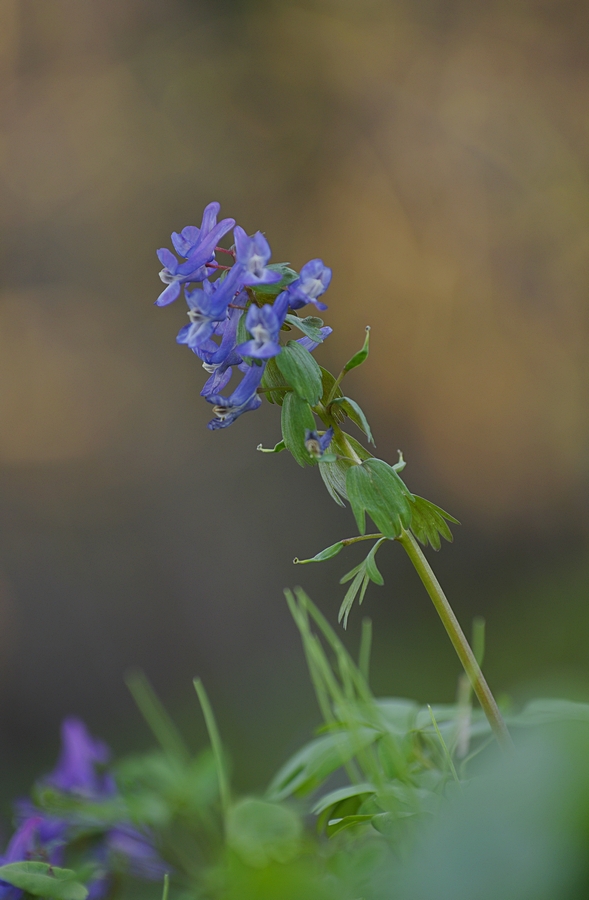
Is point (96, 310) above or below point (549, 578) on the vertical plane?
above

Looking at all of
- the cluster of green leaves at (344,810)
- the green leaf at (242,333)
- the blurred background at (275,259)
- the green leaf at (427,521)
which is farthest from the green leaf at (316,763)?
the blurred background at (275,259)

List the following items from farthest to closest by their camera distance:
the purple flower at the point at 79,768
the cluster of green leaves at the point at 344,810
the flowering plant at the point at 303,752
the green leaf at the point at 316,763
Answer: the purple flower at the point at 79,768, the green leaf at the point at 316,763, the flowering plant at the point at 303,752, the cluster of green leaves at the point at 344,810

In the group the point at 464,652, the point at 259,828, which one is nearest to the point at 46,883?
the point at 259,828

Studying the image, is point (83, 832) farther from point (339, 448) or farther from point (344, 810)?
point (339, 448)

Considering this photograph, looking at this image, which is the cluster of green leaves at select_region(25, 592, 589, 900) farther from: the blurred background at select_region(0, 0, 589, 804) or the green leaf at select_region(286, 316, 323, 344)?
the blurred background at select_region(0, 0, 589, 804)

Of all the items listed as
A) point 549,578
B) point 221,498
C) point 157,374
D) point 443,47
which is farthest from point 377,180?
point 549,578

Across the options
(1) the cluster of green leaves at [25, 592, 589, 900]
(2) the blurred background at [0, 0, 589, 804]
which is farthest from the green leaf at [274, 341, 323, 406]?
(2) the blurred background at [0, 0, 589, 804]

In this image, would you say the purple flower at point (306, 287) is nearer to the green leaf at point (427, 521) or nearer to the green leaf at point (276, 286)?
the green leaf at point (276, 286)

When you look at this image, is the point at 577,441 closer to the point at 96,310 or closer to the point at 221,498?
the point at 221,498
